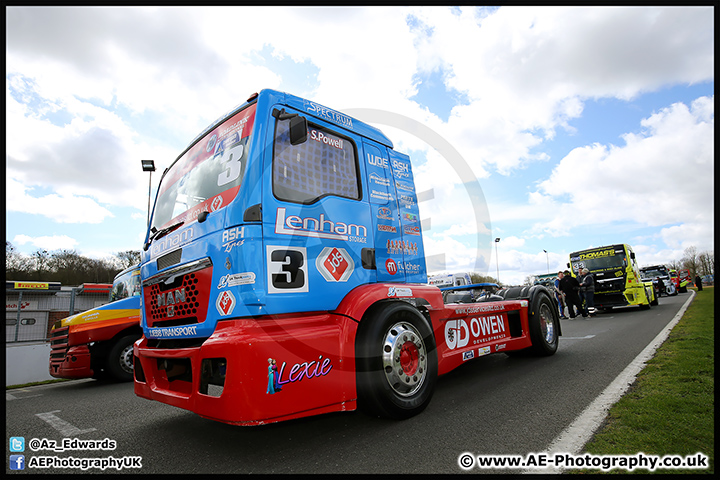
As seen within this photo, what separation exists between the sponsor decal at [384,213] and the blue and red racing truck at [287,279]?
0.01 meters

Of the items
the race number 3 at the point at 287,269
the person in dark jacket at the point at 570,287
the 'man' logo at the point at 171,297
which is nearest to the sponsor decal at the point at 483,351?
the race number 3 at the point at 287,269

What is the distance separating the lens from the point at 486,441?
2750 millimetres

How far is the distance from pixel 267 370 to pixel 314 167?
5.65 ft

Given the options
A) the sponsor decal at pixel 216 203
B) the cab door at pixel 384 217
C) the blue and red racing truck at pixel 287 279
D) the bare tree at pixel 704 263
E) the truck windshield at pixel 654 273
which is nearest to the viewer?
the blue and red racing truck at pixel 287 279

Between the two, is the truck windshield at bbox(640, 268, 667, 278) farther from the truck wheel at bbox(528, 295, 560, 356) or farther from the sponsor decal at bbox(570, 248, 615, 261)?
the truck wheel at bbox(528, 295, 560, 356)

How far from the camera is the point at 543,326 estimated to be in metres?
5.88

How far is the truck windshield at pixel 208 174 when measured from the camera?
10.2 ft

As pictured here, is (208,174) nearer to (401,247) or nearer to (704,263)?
(401,247)

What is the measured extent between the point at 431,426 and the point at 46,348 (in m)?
10.1

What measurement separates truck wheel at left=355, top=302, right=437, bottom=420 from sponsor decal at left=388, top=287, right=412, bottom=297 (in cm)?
10

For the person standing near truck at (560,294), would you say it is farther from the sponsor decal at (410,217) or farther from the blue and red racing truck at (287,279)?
the sponsor decal at (410,217)

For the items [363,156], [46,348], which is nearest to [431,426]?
[363,156]
